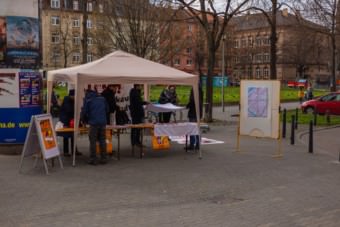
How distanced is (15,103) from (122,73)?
3.10 meters

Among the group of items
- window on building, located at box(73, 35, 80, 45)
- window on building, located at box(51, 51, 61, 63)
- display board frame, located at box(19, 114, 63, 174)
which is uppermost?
window on building, located at box(73, 35, 80, 45)

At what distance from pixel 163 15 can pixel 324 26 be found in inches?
440

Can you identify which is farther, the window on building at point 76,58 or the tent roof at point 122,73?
the window on building at point 76,58

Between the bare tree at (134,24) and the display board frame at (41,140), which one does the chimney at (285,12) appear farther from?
the display board frame at (41,140)

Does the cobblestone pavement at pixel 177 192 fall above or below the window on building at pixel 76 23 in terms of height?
below

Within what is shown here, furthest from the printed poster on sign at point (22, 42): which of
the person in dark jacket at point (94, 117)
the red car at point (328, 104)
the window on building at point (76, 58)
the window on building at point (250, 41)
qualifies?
the window on building at point (76, 58)

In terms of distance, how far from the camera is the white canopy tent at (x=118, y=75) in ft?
37.4

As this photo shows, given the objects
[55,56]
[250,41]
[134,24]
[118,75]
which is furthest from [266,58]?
[118,75]

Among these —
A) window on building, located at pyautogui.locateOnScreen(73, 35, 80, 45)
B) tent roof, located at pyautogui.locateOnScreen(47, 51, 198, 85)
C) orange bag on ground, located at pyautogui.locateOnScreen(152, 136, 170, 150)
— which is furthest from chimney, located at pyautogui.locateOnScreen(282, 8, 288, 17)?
window on building, located at pyautogui.locateOnScreen(73, 35, 80, 45)

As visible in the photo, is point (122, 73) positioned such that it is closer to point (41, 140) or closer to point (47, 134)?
point (47, 134)

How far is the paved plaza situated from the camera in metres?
7.06

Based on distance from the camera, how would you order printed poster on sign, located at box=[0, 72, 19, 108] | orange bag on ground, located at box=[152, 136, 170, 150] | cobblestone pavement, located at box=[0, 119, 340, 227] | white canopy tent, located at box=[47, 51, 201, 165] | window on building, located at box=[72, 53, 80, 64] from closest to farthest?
1. cobblestone pavement, located at box=[0, 119, 340, 227]
2. white canopy tent, located at box=[47, 51, 201, 165]
3. printed poster on sign, located at box=[0, 72, 19, 108]
4. orange bag on ground, located at box=[152, 136, 170, 150]
5. window on building, located at box=[72, 53, 80, 64]

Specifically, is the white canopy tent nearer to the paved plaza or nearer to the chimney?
the paved plaza

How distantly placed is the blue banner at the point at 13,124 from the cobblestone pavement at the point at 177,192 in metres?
0.56
